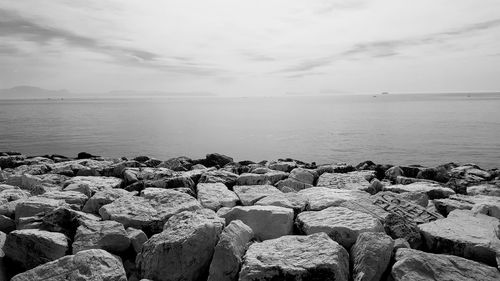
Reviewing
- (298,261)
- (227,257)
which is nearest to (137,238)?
(227,257)

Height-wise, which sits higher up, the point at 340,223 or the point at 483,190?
the point at 340,223

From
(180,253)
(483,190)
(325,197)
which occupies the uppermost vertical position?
(325,197)

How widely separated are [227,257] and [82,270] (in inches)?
62.1

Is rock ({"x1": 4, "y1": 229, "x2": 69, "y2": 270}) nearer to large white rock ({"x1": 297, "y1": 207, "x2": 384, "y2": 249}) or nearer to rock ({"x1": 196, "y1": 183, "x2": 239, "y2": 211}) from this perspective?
rock ({"x1": 196, "y1": 183, "x2": 239, "y2": 211})

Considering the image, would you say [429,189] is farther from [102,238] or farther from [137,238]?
[102,238]

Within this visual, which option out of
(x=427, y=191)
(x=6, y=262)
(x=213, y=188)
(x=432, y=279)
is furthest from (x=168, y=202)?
(x=427, y=191)

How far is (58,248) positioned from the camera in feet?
15.2

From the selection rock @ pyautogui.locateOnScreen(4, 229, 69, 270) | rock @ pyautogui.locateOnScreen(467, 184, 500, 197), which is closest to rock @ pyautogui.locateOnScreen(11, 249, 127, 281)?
rock @ pyautogui.locateOnScreen(4, 229, 69, 270)

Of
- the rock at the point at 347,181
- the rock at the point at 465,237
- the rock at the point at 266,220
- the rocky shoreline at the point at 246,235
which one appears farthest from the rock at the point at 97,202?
the rock at the point at 465,237

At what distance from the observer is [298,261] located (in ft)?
13.1

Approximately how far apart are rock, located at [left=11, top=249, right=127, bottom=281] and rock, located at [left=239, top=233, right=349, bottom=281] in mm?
1442

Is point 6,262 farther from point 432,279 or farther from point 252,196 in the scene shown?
point 432,279

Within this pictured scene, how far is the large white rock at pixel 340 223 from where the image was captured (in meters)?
4.68

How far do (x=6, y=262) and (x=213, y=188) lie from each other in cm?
356
